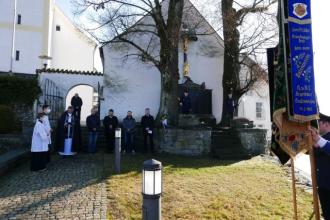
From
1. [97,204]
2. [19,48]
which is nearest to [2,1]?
[19,48]

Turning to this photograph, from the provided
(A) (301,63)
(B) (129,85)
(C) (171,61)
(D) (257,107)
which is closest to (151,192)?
(A) (301,63)

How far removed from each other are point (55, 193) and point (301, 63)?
17.9ft

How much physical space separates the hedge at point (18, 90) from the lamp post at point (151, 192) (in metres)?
14.0

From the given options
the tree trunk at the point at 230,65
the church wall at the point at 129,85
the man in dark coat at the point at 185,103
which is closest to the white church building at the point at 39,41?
the church wall at the point at 129,85

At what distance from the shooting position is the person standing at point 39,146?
30.2 feet

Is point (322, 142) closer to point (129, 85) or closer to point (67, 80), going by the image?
point (129, 85)

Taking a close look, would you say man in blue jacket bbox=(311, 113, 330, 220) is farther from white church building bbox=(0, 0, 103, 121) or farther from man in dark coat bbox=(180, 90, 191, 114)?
white church building bbox=(0, 0, 103, 121)

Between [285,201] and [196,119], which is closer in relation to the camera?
[285,201]

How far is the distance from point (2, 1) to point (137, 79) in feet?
56.7

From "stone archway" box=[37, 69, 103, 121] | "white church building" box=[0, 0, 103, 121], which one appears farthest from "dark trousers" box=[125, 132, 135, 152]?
"white church building" box=[0, 0, 103, 121]

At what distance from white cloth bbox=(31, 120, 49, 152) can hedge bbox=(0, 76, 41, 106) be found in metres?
7.88

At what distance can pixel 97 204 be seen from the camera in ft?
20.8

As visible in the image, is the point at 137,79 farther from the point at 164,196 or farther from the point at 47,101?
the point at 164,196

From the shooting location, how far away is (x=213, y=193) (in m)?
7.47
